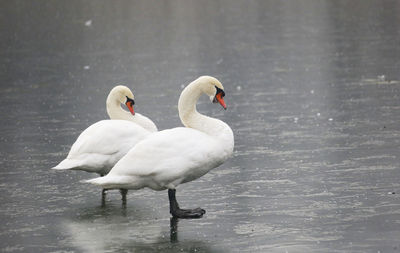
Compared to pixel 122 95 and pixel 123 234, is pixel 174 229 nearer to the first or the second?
pixel 123 234

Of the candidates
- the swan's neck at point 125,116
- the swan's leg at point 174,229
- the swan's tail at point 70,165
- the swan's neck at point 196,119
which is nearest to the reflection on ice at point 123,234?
the swan's leg at point 174,229

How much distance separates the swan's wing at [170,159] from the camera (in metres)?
8.28

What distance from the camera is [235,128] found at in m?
13.1

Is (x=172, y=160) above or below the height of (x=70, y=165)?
above

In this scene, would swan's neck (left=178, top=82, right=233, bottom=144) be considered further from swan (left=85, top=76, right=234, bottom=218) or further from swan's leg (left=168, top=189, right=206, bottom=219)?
swan's leg (left=168, top=189, right=206, bottom=219)

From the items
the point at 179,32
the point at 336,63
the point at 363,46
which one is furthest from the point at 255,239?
the point at 179,32

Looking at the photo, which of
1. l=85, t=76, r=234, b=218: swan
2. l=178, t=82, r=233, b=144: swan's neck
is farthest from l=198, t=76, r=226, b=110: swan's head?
l=85, t=76, r=234, b=218: swan

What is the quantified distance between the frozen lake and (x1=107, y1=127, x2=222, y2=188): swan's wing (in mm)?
409

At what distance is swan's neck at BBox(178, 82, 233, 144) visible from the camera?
28.3ft

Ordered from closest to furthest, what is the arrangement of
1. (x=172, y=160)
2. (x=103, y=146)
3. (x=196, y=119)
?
(x=172, y=160), (x=196, y=119), (x=103, y=146)

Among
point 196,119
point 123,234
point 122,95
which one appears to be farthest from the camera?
point 122,95

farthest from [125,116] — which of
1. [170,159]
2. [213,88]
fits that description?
[170,159]

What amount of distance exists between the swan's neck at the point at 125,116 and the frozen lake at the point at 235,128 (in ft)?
2.51

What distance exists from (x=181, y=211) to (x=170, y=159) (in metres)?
0.47
